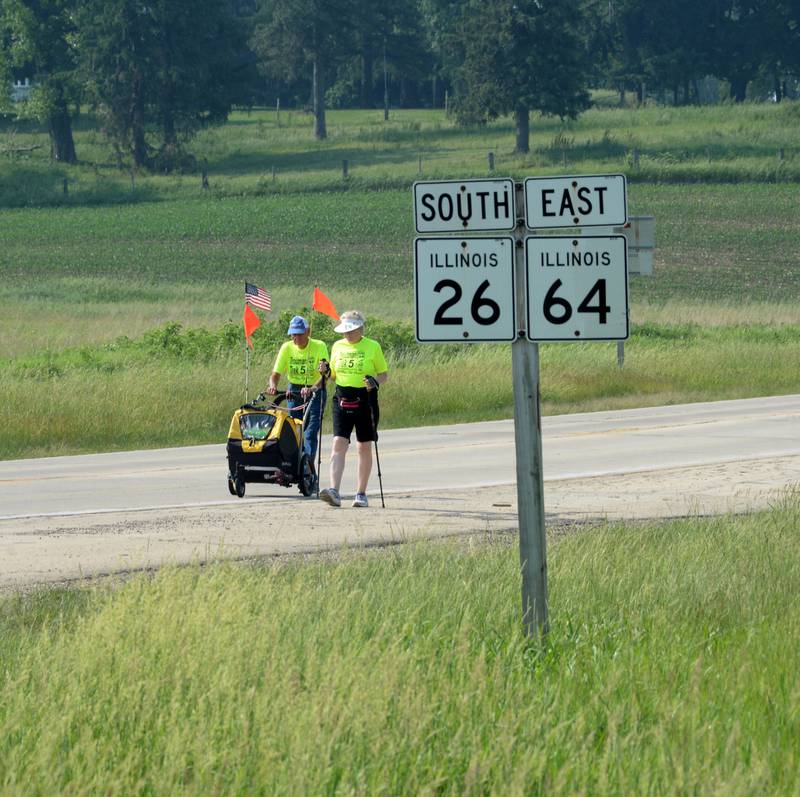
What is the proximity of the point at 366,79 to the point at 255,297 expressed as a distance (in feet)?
364

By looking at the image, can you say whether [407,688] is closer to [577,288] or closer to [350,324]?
[577,288]

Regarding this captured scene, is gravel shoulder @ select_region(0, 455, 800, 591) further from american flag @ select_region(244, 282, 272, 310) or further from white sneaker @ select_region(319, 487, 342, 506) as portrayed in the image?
american flag @ select_region(244, 282, 272, 310)

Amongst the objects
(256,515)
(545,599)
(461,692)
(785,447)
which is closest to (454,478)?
(256,515)

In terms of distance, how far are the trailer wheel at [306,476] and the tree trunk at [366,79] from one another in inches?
4380

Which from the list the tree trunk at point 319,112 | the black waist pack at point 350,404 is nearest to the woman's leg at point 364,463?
the black waist pack at point 350,404

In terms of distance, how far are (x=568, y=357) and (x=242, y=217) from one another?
4503 cm

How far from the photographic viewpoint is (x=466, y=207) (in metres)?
7.30

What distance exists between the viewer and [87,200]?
81.2m

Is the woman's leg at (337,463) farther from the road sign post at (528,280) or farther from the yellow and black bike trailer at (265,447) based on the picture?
the road sign post at (528,280)

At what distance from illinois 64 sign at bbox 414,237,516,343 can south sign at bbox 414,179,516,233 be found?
152 mm

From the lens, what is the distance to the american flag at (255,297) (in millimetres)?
17605

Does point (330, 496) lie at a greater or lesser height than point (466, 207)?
lesser

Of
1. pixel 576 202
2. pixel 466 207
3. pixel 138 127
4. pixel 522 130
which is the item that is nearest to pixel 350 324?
pixel 466 207

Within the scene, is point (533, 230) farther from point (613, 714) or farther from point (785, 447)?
point (785, 447)
